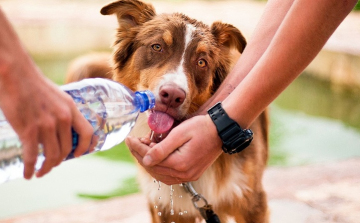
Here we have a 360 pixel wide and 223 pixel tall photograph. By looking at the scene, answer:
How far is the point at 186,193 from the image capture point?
2.67 meters

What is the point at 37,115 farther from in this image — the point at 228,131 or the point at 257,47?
the point at 257,47

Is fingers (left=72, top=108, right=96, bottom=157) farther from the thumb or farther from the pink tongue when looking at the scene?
the pink tongue

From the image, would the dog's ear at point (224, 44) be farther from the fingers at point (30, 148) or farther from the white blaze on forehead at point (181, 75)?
the fingers at point (30, 148)

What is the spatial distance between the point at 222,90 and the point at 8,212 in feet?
10.4

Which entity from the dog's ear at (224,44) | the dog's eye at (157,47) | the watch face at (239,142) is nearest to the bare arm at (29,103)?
the watch face at (239,142)

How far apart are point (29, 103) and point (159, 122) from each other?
122 centimetres

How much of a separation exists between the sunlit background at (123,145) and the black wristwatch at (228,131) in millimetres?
1395

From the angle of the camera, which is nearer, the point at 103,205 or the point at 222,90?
the point at 222,90

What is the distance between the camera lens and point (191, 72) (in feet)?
7.88

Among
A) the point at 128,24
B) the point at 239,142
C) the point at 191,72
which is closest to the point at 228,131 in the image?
the point at 239,142

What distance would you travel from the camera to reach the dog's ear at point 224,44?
2617 millimetres

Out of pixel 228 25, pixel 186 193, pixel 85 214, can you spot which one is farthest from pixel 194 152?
pixel 85 214

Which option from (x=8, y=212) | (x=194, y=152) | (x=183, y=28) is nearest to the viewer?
(x=194, y=152)

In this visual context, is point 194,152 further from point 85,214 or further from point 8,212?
point 8,212
